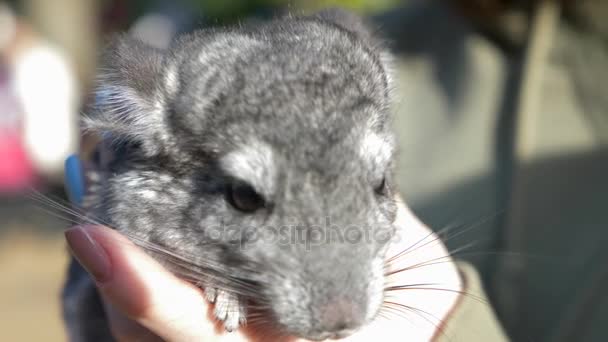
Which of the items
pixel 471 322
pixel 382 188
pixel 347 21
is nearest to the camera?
pixel 382 188

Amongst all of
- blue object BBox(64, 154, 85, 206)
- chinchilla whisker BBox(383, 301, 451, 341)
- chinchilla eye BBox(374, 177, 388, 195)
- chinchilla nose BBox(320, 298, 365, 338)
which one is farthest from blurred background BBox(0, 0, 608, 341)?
chinchilla nose BBox(320, 298, 365, 338)

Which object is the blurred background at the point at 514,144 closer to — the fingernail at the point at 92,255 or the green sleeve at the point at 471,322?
the green sleeve at the point at 471,322

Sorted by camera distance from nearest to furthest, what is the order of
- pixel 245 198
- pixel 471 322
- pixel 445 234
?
pixel 245 198
pixel 471 322
pixel 445 234

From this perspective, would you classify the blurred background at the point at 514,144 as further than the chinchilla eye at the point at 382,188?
Yes

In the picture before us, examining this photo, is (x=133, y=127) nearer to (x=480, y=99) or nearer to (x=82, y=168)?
(x=82, y=168)

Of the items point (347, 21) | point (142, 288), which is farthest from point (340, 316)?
point (347, 21)

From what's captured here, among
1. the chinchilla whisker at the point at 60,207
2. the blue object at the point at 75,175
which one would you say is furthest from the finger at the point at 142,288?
the blue object at the point at 75,175

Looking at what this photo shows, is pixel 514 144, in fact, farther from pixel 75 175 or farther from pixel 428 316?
pixel 75 175

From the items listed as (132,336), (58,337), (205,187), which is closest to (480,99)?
(205,187)
